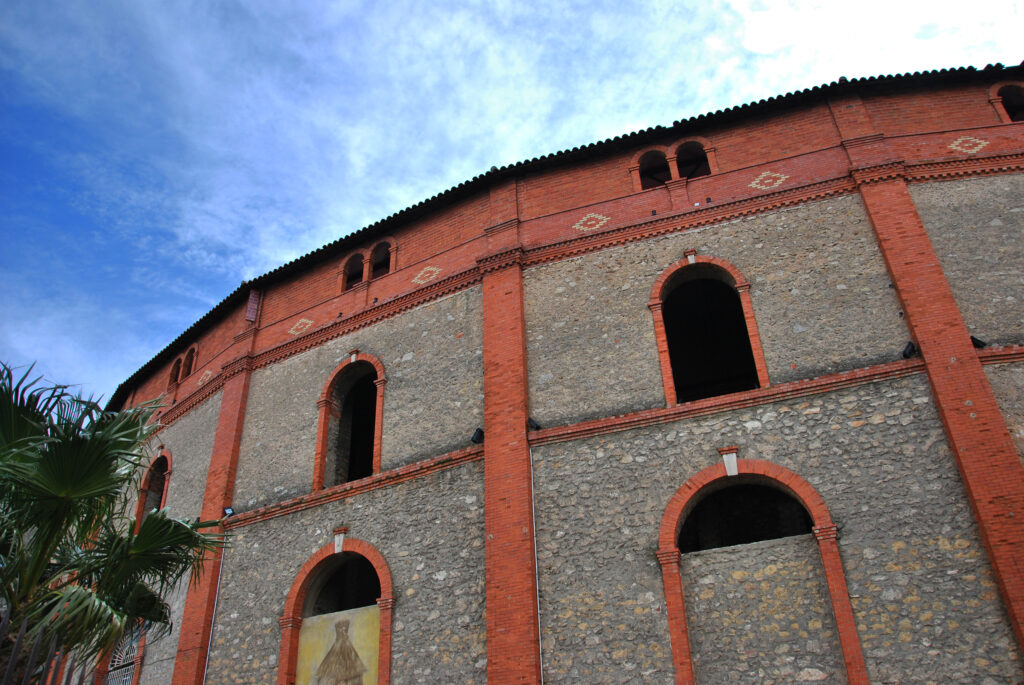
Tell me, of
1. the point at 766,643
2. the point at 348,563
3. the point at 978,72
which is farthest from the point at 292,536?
the point at 978,72

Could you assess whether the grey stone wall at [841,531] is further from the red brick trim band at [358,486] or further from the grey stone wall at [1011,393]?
the red brick trim band at [358,486]

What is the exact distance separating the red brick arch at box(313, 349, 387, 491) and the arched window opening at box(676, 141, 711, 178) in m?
6.98

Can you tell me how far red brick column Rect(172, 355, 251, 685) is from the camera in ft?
43.4

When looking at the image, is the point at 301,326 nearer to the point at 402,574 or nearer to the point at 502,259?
the point at 502,259

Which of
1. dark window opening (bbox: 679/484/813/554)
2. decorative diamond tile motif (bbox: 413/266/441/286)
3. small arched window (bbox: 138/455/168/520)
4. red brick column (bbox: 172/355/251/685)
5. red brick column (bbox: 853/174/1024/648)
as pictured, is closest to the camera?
red brick column (bbox: 853/174/1024/648)

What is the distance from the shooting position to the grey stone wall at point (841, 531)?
28.8ft

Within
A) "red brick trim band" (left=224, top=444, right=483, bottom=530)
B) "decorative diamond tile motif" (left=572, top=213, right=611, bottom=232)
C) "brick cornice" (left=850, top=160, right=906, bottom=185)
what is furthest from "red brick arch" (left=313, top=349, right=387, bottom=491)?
"brick cornice" (left=850, top=160, right=906, bottom=185)

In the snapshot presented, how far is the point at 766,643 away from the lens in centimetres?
929

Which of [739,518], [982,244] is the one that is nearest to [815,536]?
[739,518]

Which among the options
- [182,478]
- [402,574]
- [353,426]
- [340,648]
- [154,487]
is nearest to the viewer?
[402,574]

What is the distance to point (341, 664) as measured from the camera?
1183cm

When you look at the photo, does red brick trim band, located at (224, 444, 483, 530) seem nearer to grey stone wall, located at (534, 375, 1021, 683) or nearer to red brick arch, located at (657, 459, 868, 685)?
grey stone wall, located at (534, 375, 1021, 683)

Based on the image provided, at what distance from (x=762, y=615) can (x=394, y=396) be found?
23.8 ft

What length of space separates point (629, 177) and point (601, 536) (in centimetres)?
685
